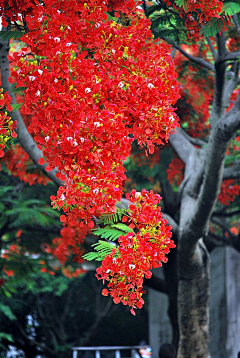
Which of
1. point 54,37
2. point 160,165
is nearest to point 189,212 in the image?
point 160,165

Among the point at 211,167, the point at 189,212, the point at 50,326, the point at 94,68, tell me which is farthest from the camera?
the point at 50,326

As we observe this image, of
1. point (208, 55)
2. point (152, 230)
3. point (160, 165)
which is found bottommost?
point (152, 230)

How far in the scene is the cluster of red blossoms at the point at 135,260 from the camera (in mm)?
3840

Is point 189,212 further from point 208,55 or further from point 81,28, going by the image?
point 208,55

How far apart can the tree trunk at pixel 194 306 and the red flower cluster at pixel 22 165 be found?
2293 mm

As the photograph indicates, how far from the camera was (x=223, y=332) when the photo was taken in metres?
12.2

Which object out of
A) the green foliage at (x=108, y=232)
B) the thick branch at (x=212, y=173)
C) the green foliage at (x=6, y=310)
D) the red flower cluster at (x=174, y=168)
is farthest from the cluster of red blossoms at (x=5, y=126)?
the green foliage at (x=6, y=310)

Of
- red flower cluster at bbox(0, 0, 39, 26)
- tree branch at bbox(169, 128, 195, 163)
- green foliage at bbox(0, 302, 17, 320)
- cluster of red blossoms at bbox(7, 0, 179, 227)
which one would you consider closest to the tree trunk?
tree branch at bbox(169, 128, 195, 163)

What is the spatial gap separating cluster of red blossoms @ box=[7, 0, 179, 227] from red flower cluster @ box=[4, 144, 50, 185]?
3.28 metres

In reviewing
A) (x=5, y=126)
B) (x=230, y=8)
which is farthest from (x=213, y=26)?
(x=5, y=126)

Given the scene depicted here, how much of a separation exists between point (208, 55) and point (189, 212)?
4247mm

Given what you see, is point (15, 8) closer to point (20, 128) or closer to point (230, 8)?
point (20, 128)

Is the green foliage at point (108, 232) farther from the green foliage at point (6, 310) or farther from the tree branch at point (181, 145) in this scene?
the green foliage at point (6, 310)

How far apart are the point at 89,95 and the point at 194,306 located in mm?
3973
